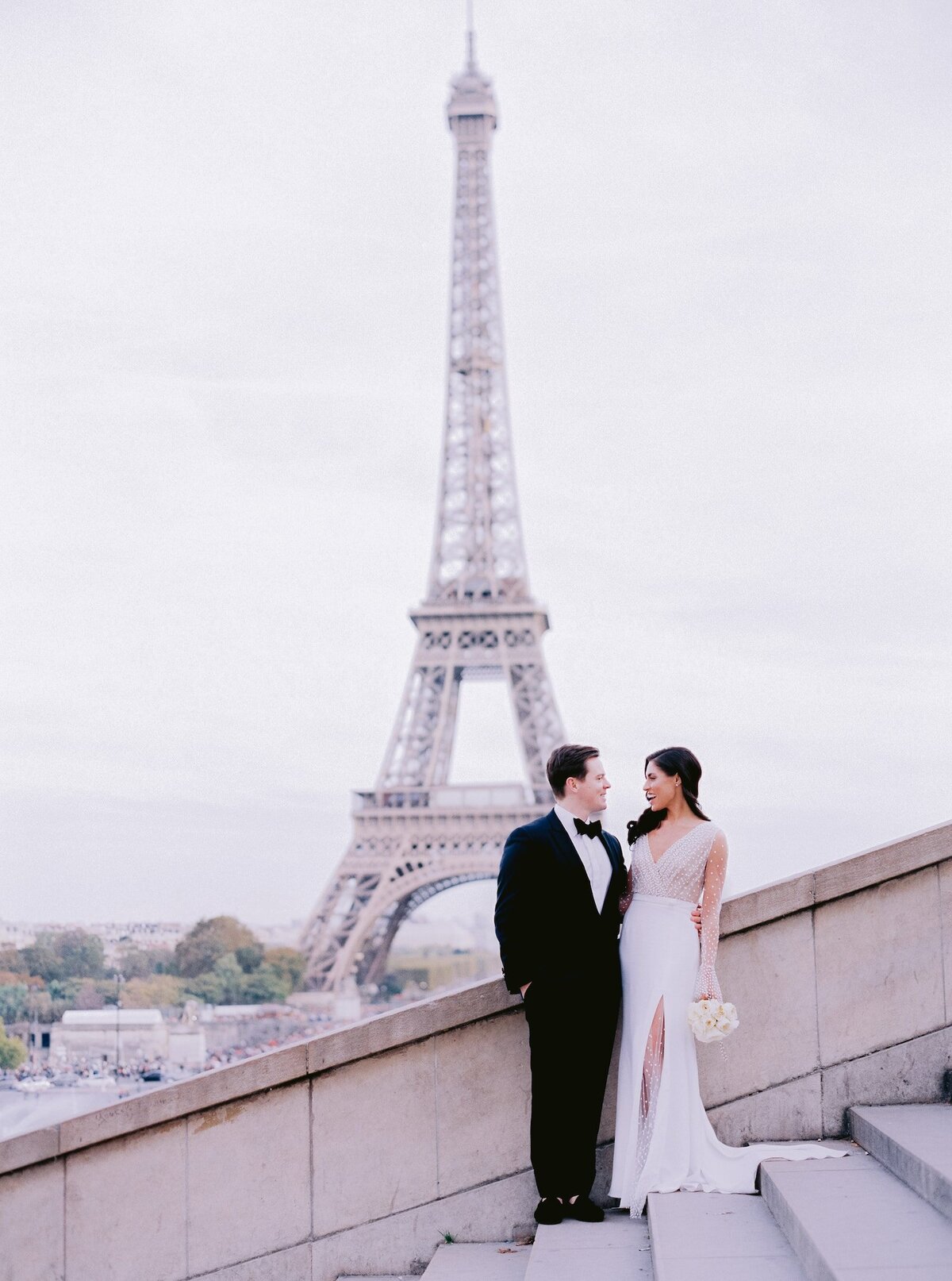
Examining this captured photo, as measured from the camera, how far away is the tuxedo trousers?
6133mm

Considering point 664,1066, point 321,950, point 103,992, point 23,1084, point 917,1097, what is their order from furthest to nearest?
point 321,950
point 103,992
point 23,1084
point 917,1097
point 664,1066

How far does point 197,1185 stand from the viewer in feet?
22.3

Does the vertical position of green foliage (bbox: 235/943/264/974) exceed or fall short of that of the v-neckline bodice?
it falls short

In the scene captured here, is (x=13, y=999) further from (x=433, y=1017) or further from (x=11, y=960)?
(x=433, y=1017)

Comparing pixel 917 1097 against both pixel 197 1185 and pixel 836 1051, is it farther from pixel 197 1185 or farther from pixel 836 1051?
pixel 197 1185

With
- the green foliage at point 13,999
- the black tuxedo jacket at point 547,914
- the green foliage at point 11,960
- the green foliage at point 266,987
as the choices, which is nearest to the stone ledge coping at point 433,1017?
the black tuxedo jacket at point 547,914

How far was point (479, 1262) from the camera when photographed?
6.21 meters

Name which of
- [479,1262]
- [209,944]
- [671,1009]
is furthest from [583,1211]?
[209,944]


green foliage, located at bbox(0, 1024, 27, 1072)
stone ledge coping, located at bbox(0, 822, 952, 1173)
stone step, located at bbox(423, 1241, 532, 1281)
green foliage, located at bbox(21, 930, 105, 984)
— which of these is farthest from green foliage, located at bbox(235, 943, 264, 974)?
stone step, located at bbox(423, 1241, 532, 1281)

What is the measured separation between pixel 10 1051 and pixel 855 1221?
3090 centimetres

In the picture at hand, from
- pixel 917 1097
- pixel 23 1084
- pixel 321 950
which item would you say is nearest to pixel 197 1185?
pixel 917 1097

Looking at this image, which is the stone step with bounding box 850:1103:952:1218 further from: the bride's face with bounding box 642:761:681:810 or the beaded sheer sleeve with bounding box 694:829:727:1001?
the bride's face with bounding box 642:761:681:810

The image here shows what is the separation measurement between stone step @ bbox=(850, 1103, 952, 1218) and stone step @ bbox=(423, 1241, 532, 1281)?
4.84 ft

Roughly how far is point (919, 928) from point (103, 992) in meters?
29.2
